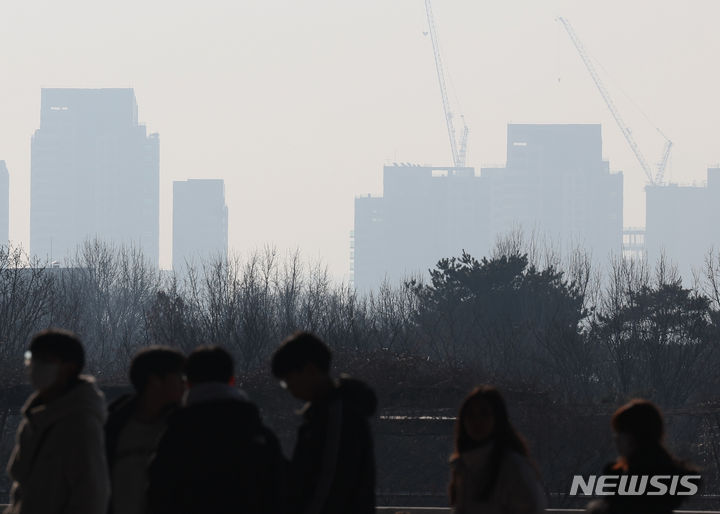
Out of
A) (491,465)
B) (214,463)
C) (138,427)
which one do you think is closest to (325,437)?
(214,463)

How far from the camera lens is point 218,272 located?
49.8m

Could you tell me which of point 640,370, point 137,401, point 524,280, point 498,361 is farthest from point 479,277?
point 137,401

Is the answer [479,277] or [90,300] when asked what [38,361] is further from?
[90,300]

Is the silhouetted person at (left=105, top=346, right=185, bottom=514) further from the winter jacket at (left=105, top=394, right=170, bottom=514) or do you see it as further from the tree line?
the tree line

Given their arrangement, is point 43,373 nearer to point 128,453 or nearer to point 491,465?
point 128,453

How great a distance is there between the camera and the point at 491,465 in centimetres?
549

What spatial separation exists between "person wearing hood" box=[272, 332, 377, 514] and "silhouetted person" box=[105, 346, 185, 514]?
1.86 feet

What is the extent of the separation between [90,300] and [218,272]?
23397 millimetres

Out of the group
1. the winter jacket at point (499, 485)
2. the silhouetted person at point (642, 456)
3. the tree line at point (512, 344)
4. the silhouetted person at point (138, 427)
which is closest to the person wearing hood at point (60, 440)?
the silhouetted person at point (138, 427)

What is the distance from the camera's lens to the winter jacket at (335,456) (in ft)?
17.6

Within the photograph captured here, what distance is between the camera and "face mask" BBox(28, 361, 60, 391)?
5.56 m

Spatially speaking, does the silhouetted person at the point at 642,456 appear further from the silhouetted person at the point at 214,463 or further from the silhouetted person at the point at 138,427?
the silhouetted person at the point at 138,427

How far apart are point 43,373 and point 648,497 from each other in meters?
2.47

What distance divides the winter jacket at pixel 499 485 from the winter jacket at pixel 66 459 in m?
1.45
